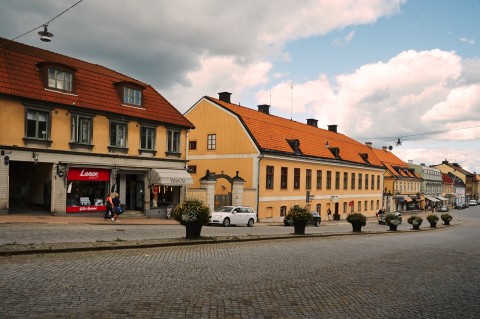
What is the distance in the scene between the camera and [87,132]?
93.8 feet

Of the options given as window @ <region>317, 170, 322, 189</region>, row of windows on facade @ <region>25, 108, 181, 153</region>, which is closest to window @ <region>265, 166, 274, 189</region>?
window @ <region>317, 170, 322, 189</region>

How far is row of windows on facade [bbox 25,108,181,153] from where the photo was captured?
25812 mm

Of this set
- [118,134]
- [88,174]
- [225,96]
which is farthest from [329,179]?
[88,174]

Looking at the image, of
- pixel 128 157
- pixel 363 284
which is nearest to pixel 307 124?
pixel 128 157

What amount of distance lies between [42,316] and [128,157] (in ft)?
80.4

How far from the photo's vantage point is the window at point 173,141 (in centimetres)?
3412

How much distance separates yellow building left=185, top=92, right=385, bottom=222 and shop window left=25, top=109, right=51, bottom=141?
12.7 m

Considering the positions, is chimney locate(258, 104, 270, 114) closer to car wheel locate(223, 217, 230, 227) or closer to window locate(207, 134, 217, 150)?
window locate(207, 134, 217, 150)

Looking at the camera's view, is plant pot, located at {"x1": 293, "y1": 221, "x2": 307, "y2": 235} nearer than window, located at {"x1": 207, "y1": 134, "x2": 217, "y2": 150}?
Yes

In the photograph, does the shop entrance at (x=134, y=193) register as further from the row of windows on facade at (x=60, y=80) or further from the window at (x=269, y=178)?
the window at (x=269, y=178)

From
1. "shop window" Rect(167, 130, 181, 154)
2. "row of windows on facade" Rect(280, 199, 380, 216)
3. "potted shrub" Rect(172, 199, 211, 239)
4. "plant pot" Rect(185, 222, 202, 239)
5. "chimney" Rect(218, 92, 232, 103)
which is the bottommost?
"row of windows on facade" Rect(280, 199, 380, 216)

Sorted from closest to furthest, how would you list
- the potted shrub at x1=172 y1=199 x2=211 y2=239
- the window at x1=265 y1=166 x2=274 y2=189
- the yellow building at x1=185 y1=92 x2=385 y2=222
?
the potted shrub at x1=172 y1=199 x2=211 y2=239
the yellow building at x1=185 y1=92 x2=385 y2=222
the window at x1=265 y1=166 x2=274 y2=189

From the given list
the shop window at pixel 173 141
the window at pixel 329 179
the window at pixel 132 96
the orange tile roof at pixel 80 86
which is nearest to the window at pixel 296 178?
the window at pixel 329 179

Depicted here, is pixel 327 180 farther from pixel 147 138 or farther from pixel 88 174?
pixel 88 174
